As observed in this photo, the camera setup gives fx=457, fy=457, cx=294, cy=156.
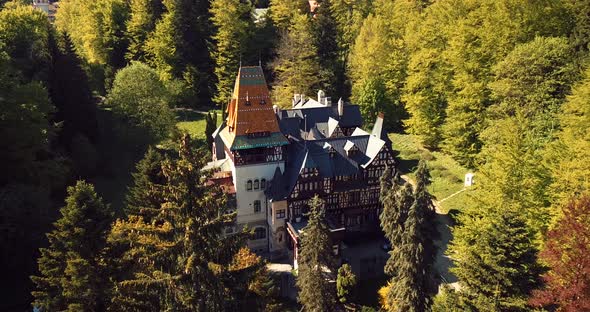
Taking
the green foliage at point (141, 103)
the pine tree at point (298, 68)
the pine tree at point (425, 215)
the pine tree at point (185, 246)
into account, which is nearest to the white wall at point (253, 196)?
the pine tree at point (425, 215)

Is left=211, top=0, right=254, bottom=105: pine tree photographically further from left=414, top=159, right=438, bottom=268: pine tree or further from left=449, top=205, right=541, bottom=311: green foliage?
left=449, top=205, right=541, bottom=311: green foliage

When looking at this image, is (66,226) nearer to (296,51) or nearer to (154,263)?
(154,263)

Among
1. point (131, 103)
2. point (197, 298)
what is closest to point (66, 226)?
point (197, 298)

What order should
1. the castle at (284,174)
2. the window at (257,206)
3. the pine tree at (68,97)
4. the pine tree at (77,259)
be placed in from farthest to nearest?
1. the pine tree at (68,97)
2. the window at (257,206)
3. the castle at (284,174)
4. the pine tree at (77,259)

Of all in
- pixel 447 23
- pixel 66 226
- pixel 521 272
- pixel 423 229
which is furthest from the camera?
pixel 447 23

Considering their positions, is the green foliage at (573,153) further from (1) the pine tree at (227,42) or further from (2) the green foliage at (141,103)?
(1) the pine tree at (227,42)
